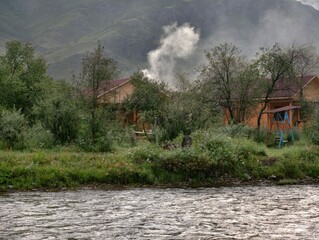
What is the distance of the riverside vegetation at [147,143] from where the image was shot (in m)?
21.0

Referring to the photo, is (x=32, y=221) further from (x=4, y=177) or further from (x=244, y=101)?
(x=244, y=101)

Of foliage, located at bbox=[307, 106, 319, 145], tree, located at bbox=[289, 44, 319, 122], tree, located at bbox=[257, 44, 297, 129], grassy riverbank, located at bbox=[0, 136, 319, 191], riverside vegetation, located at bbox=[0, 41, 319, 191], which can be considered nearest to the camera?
grassy riverbank, located at bbox=[0, 136, 319, 191]

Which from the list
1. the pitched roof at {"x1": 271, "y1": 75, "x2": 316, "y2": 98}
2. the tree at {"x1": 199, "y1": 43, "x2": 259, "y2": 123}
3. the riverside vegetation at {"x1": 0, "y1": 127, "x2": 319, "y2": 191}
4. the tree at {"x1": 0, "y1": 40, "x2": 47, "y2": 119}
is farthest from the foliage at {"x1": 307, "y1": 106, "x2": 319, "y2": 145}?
the tree at {"x1": 0, "y1": 40, "x2": 47, "y2": 119}

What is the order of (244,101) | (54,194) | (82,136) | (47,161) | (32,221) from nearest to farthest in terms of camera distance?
(32,221) < (54,194) < (47,161) < (82,136) < (244,101)

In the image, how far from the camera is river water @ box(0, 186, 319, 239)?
1132cm

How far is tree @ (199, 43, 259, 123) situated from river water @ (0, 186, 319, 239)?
18.7 metres

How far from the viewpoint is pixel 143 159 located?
73.5ft

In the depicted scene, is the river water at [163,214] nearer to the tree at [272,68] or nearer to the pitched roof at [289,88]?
the tree at [272,68]

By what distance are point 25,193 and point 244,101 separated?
22.9 m

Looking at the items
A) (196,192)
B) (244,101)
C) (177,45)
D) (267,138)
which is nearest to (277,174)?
(196,192)

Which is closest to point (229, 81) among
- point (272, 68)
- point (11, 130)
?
point (272, 68)

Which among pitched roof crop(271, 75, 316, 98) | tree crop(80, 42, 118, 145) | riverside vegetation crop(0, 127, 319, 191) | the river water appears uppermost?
pitched roof crop(271, 75, 316, 98)

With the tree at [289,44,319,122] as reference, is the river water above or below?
below

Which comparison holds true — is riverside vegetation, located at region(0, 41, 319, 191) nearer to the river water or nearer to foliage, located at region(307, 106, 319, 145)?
foliage, located at region(307, 106, 319, 145)
